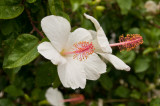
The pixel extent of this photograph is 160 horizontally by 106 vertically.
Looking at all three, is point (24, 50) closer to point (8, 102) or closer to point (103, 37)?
point (103, 37)

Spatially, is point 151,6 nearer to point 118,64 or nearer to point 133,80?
point 133,80

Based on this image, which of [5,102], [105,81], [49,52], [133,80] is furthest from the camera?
[133,80]

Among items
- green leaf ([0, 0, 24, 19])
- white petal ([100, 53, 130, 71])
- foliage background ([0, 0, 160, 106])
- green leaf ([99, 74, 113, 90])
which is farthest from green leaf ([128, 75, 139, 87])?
green leaf ([0, 0, 24, 19])

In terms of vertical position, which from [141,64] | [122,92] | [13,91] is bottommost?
[122,92]

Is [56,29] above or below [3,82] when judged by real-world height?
above

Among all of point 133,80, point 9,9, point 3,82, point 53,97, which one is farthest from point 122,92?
point 9,9

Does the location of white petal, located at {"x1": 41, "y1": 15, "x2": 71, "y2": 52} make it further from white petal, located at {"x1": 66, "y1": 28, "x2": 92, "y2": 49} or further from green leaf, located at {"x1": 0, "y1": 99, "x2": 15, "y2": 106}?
green leaf, located at {"x1": 0, "y1": 99, "x2": 15, "y2": 106}

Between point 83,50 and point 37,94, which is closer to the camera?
point 83,50
